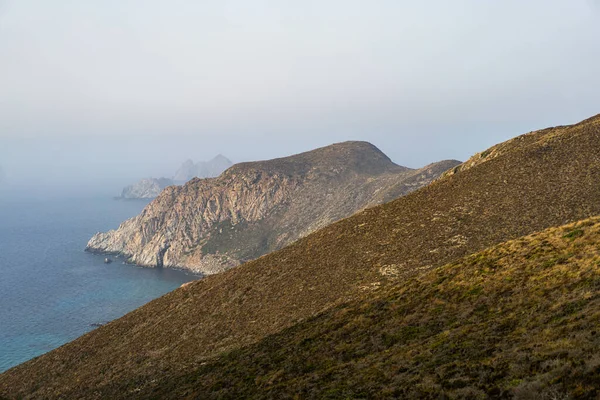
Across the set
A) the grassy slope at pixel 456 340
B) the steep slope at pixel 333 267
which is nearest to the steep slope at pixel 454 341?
the grassy slope at pixel 456 340

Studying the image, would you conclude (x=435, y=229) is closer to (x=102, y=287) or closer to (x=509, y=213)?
(x=509, y=213)

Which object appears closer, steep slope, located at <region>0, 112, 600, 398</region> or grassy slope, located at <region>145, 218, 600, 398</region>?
grassy slope, located at <region>145, 218, 600, 398</region>

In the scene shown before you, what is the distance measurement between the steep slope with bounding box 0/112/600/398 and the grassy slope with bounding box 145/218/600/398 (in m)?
5.40

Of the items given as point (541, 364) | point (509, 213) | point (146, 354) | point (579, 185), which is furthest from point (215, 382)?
point (579, 185)

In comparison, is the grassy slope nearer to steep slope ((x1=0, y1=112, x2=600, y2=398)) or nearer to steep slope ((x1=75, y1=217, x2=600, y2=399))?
steep slope ((x1=75, y1=217, x2=600, y2=399))

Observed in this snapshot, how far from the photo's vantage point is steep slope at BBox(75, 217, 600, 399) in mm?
14539

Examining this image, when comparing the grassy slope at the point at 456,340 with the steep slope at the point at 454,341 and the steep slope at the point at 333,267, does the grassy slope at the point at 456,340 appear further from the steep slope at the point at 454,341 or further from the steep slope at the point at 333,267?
the steep slope at the point at 333,267

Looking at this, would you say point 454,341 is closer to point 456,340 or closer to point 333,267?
point 456,340

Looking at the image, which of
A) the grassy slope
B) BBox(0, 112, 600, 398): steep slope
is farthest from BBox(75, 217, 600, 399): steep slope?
BBox(0, 112, 600, 398): steep slope

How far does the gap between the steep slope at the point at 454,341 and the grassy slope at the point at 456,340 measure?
75 millimetres

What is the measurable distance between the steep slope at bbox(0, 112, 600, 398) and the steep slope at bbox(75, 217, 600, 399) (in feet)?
16.7

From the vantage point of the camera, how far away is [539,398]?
11.8 meters

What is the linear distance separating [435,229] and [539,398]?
133ft

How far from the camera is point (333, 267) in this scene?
50.5 metres
